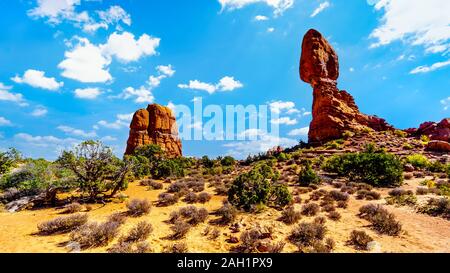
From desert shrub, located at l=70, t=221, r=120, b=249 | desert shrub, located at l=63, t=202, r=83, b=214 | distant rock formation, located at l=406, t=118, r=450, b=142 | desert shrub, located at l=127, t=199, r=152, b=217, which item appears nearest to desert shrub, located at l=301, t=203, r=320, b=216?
desert shrub, located at l=127, t=199, r=152, b=217

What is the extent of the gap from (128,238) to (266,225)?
5289mm

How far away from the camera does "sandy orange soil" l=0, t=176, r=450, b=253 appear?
8.10 meters

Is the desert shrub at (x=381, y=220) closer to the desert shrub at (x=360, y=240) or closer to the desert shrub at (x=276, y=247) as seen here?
the desert shrub at (x=360, y=240)

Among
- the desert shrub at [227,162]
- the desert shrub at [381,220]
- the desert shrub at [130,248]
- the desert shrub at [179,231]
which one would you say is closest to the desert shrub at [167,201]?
the desert shrub at [179,231]

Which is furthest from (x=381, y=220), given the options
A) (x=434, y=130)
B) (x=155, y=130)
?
(x=155, y=130)

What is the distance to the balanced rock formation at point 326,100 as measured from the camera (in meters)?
39.2

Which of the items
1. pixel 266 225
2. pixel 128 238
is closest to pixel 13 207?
pixel 128 238

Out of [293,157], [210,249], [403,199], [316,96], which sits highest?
[316,96]

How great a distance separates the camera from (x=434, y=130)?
3772 cm

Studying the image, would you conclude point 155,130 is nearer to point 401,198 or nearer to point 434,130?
point 401,198

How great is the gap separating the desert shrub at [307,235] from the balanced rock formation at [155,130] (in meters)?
37.5

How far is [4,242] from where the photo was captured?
8.44m
